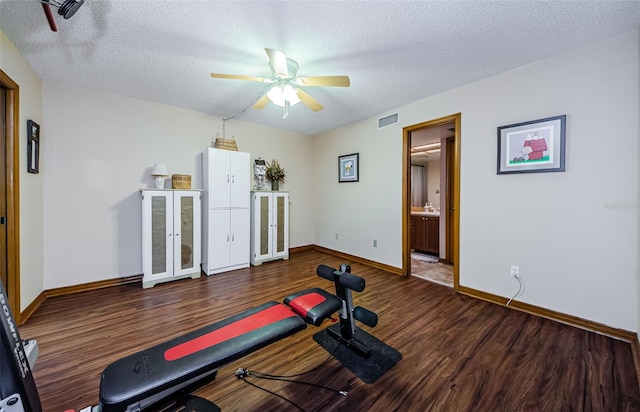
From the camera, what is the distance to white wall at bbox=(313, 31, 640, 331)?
1.97 metres

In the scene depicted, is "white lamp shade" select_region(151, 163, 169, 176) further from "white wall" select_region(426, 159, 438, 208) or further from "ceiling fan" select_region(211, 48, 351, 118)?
"white wall" select_region(426, 159, 438, 208)

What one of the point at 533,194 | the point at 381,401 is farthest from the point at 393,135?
the point at 381,401

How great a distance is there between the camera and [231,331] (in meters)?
1.39

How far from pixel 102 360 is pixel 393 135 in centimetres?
402

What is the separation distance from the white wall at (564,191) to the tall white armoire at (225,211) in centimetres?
285

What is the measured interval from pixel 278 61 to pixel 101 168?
9.33ft

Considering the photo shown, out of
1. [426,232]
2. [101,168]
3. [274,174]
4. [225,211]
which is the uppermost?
[274,174]

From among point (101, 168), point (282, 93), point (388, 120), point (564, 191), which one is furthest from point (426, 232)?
point (101, 168)

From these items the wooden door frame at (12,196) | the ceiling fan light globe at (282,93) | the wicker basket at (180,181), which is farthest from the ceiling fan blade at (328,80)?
the wooden door frame at (12,196)

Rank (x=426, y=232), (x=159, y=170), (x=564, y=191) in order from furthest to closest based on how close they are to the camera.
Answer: (x=426, y=232) → (x=159, y=170) → (x=564, y=191)

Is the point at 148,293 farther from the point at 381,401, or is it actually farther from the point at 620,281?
the point at 620,281

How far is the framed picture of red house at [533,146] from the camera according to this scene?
2.25 metres

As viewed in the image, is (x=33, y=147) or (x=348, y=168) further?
(x=348, y=168)

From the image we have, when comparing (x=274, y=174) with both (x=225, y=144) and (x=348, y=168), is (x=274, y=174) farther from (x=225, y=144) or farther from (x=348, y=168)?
A: (x=348, y=168)
